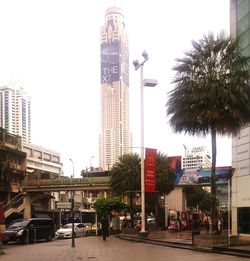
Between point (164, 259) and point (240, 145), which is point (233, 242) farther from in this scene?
point (240, 145)

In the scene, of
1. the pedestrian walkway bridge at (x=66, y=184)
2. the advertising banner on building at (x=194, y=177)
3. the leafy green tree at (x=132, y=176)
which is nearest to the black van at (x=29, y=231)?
the leafy green tree at (x=132, y=176)

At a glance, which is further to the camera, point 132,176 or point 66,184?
point 66,184

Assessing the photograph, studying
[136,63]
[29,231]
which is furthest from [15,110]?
[136,63]

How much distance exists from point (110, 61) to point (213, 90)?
147 feet

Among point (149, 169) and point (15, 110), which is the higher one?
point (15, 110)

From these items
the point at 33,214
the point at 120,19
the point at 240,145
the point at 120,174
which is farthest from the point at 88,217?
the point at 240,145

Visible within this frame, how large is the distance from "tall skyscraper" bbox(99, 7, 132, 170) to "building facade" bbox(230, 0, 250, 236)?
10301mm

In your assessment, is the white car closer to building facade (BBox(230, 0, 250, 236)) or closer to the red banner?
the red banner

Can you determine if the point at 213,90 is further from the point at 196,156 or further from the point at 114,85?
the point at 196,156

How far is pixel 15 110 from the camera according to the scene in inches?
4227

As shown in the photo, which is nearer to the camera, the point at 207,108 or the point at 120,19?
the point at 207,108

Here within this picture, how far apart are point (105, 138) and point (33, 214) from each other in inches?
1721

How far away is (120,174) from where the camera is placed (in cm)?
A: 4278

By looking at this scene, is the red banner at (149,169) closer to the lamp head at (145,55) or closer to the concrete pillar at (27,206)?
the lamp head at (145,55)
